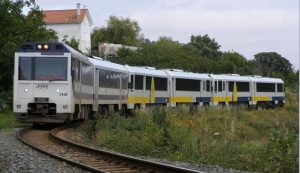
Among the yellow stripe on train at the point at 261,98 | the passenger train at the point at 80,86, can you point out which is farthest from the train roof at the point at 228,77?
the passenger train at the point at 80,86

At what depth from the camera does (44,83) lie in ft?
67.4

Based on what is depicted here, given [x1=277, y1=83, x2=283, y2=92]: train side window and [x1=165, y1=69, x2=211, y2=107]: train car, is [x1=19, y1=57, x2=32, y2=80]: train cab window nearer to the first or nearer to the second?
[x1=165, y1=69, x2=211, y2=107]: train car

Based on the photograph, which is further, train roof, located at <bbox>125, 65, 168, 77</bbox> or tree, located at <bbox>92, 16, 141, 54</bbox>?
tree, located at <bbox>92, 16, 141, 54</bbox>

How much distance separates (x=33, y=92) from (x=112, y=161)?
29.6 ft

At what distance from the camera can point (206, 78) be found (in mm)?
44469

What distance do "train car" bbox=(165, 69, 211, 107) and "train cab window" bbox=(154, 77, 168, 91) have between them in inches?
40.0

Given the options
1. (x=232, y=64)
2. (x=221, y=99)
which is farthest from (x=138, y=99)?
(x=232, y=64)

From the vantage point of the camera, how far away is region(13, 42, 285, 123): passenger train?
20516 mm

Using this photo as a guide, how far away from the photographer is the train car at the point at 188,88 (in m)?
39.1

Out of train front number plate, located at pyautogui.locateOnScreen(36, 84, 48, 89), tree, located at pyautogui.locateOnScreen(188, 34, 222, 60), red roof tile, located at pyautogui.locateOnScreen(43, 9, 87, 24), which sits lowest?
train front number plate, located at pyautogui.locateOnScreen(36, 84, 48, 89)

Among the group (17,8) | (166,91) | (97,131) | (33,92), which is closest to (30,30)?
(17,8)

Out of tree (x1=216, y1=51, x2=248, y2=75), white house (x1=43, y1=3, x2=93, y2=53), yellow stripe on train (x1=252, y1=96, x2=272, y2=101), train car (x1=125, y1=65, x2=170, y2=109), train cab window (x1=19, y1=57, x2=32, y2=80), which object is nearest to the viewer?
train cab window (x1=19, y1=57, x2=32, y2=80)

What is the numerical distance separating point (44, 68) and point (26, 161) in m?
9.03

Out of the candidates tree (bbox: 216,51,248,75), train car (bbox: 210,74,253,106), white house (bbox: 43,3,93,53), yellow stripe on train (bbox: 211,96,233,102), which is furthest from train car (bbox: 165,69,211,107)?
white house (bbox: 43,3,93,53)
